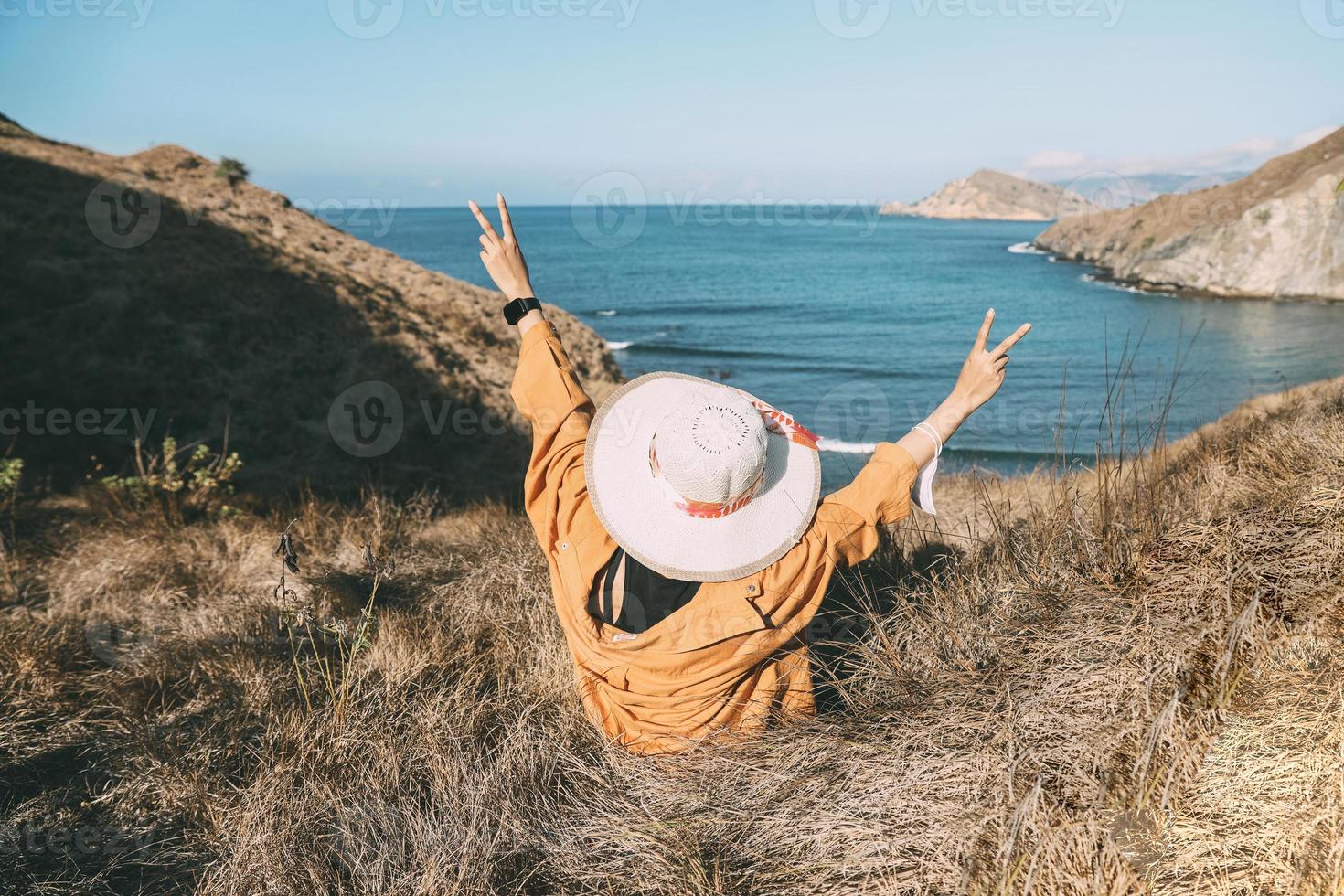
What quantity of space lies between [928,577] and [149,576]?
4.32 metres

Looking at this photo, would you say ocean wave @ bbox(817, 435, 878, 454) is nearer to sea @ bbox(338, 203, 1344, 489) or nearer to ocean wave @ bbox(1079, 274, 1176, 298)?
sea @ bbox(338, 203, 1344, 489)

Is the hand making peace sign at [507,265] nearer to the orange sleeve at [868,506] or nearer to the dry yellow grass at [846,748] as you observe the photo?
the orange sleeve at [868,506]

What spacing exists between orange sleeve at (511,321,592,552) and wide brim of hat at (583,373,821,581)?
0.55 feet

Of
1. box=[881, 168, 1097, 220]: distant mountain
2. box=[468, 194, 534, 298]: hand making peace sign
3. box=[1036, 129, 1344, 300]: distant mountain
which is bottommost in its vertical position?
box=[468, 194, 534, 298]: hand making peace sign

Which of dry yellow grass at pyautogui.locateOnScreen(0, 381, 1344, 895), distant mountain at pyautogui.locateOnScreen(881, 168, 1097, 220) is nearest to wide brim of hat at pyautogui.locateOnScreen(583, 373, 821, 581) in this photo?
dry yellow grass at pyautogui.locateOnScreen(0, 381, 1344, 895)

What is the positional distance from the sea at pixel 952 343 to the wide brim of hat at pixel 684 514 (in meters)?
1.19

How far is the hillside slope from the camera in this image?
863 cm

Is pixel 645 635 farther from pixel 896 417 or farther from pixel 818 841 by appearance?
pixel 896 417

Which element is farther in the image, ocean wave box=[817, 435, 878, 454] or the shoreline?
the shoreline

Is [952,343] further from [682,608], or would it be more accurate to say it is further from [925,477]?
[682,608]

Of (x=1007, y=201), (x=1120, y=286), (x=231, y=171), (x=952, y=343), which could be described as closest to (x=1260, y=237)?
(x=1120, y=286)

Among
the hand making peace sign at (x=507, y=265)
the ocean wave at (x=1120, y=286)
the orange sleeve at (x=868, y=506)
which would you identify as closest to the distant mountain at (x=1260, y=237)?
the ocean wave at (x=1120, y=286)

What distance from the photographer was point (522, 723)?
2.74 meters

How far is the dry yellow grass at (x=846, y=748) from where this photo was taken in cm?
196
